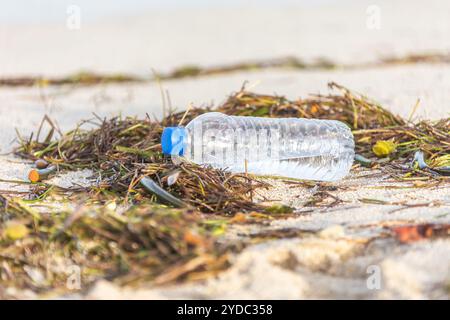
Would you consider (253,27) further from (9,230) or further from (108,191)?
(9,230)

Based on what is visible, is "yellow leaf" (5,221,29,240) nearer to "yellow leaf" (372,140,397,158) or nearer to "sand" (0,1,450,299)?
"sand" (0,1,450,299)

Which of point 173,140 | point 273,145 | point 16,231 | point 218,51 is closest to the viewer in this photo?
point 16,231

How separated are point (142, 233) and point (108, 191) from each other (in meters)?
0.65

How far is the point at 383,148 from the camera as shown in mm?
3051

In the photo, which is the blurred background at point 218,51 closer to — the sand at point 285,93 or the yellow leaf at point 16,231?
the sand at point 285,93

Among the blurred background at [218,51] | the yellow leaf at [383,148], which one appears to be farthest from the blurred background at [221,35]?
the yellow leaf at [383,148]

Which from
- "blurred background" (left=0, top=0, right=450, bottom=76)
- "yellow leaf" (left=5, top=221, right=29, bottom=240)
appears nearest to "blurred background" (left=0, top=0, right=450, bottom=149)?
"blurred background" (left=0, top=0, right=450, bottom=76)

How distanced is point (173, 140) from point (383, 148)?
1.00 m

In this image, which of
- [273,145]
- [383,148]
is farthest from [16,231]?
[383,148]

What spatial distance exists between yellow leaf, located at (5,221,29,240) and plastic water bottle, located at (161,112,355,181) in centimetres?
82

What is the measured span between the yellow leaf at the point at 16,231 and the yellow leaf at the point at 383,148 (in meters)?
1.64

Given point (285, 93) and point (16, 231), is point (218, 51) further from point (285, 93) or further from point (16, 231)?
point (16, 231)

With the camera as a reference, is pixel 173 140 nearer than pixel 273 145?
Yes

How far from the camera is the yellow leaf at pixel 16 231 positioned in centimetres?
204
